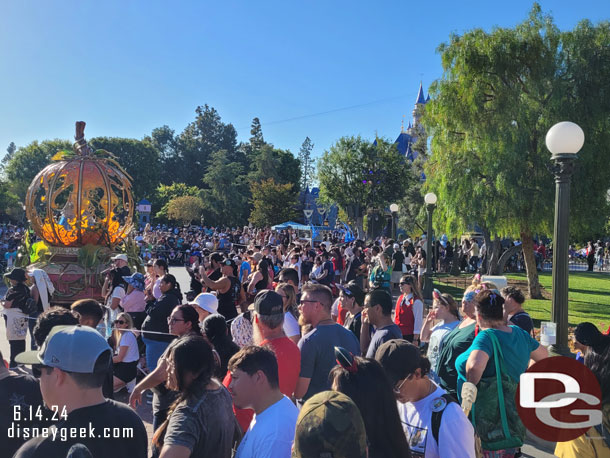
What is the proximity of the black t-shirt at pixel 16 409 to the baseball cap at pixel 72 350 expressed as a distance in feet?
2.28

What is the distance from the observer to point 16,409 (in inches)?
113

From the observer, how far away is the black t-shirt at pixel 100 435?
6.93 feet

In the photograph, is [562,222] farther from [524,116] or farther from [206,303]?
[524,116]

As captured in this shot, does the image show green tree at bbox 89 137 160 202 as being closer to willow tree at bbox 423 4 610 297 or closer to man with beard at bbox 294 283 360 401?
willow tree at bbox 423 4 610 297

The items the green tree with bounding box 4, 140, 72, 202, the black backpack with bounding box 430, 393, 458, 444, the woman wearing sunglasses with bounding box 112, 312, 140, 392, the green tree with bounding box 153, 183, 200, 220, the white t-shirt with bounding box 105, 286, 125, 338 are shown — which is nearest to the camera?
the black backpack with bounding box 430, 393, 458, 444

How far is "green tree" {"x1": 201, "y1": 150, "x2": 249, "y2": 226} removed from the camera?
54.3 metres

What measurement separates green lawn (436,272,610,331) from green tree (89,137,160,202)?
48964 millimetres

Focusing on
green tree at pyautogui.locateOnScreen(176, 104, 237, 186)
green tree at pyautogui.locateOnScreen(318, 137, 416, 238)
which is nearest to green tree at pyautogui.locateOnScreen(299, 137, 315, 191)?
green tree at pyautogui.locateOnScreen(176, 104, 237, 186)

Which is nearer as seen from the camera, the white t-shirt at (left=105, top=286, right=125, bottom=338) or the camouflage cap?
the camouflage cap

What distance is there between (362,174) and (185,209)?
23559 millimetres

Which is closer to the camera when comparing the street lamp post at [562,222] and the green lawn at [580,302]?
the street lamp post at [562,222]

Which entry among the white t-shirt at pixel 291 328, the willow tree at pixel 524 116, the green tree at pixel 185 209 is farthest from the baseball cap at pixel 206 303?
the green tree at pixel 185 209

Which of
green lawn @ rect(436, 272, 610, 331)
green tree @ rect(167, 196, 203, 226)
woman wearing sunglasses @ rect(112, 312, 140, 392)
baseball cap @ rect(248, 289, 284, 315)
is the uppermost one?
green tree @ rect(167, 196, 203, 226)

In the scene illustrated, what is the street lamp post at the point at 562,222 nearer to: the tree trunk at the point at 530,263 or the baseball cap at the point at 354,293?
the baseball cap at the point at 354,293
